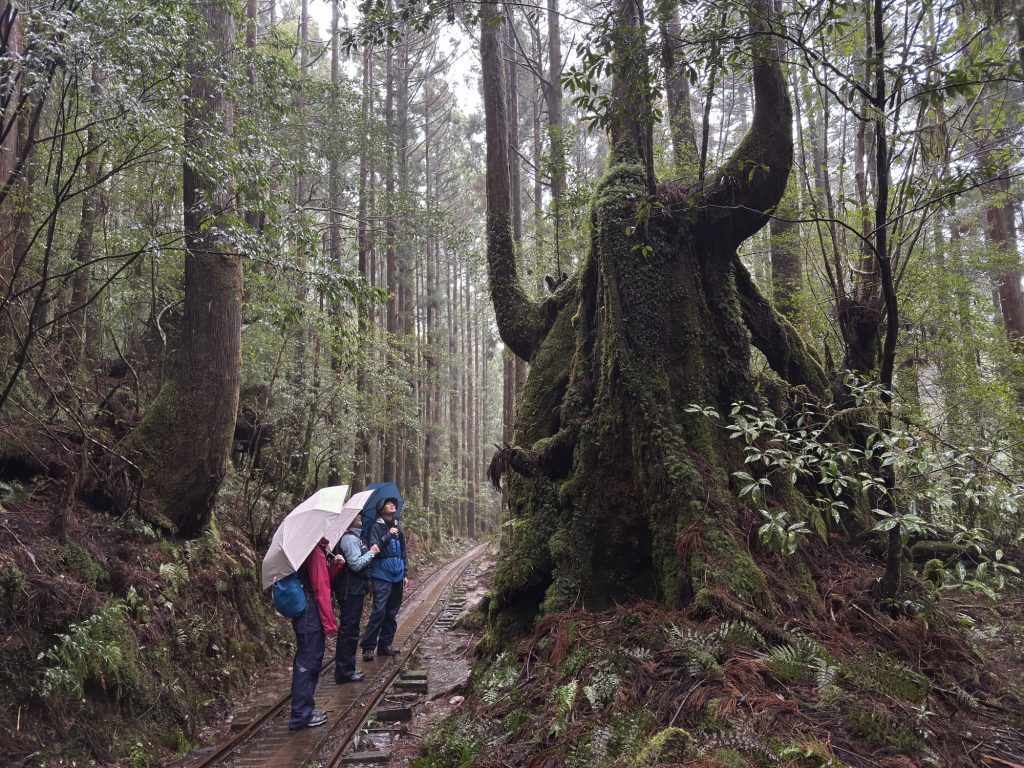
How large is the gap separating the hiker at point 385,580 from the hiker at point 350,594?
410 millimetres

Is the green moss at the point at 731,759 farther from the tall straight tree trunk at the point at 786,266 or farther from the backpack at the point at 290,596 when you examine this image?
the tall straight tree trunk at the point at 786,266

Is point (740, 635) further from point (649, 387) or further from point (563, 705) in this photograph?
point (649, 387)

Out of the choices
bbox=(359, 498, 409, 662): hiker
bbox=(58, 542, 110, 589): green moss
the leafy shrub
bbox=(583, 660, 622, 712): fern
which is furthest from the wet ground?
bbox=(58, 542, 110, 589): green moss

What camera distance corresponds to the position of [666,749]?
3332mm

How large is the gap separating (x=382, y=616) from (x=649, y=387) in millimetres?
5367

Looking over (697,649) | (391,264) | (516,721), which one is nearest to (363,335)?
(391,264)

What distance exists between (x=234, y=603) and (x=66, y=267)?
19.1ft

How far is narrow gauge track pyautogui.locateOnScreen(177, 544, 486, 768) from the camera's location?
211 inches

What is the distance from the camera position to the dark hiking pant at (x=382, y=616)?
28.3ft

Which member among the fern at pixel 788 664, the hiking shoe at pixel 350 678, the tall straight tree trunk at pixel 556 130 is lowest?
the hiking shoe at pixel 350 678

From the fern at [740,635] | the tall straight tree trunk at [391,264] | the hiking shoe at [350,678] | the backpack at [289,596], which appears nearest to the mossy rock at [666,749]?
the fern at [740,635]

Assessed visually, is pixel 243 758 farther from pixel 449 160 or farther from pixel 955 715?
pixel 449 160

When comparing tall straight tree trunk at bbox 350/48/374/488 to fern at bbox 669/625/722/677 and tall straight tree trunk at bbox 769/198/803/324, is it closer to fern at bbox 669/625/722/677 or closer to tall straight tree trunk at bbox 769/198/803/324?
tall straight tree trunk at bbox 769/198/803/324

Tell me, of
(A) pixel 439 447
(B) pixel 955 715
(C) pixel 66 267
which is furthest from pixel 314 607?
(A) pixel 439 447
